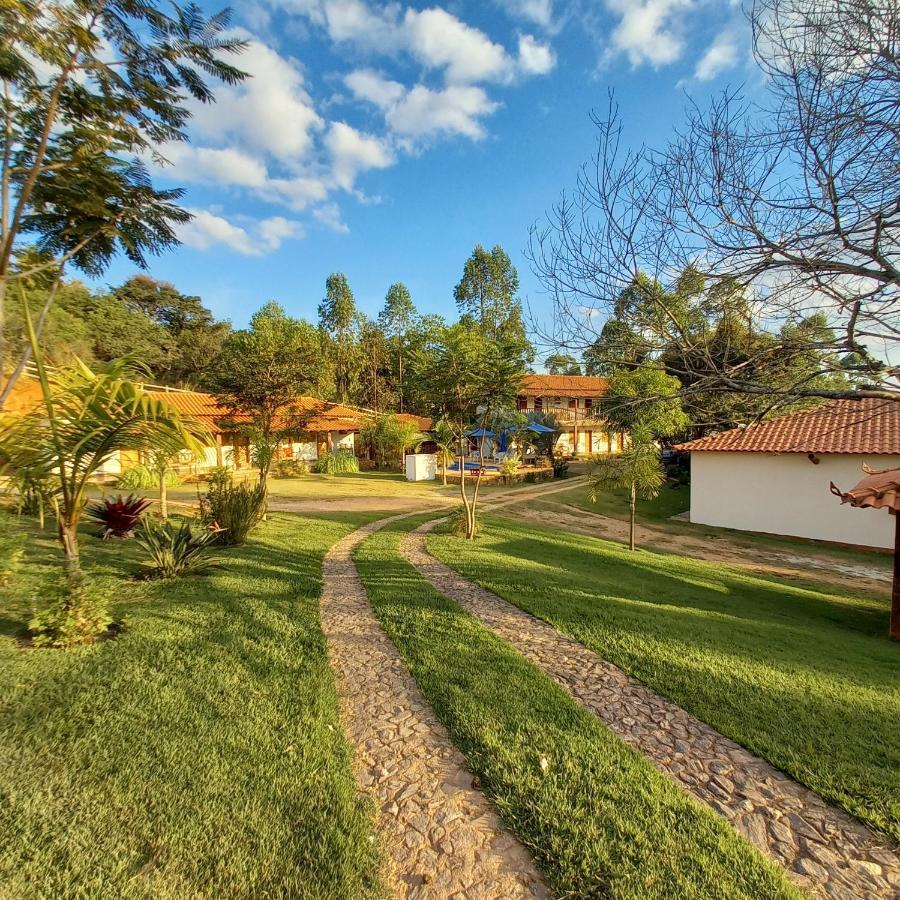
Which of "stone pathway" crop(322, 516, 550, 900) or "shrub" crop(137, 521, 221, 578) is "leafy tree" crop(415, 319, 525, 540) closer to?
"shrub" crop(137, 521, 221, 578)

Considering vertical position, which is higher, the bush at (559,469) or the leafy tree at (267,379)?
the leafy tree at (267,379)

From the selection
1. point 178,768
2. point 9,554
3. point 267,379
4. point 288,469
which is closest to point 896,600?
point 178,768

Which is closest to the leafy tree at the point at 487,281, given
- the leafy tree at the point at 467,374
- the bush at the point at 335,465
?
the bush at the point at 335,465

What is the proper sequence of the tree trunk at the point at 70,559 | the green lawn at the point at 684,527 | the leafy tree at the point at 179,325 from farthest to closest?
1. the leafy tree at the point at 179,325
2. the green lawn at the point at 684,527
3. the tree trunk at the point at 70,559

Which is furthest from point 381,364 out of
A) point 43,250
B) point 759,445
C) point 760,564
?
point 43,250

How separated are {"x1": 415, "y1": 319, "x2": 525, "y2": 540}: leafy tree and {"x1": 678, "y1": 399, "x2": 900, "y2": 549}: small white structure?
27.5ft

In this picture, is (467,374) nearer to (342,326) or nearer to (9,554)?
(9,554)

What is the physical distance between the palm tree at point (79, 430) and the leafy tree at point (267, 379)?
25.3ft

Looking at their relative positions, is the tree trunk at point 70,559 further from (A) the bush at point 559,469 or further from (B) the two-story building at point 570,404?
(B) the two-story building at point 570,404

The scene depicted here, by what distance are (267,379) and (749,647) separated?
11.6 metres

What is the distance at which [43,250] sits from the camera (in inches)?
198

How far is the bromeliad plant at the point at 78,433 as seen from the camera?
374cm

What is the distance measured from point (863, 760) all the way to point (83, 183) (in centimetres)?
777

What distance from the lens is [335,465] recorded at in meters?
26.4
